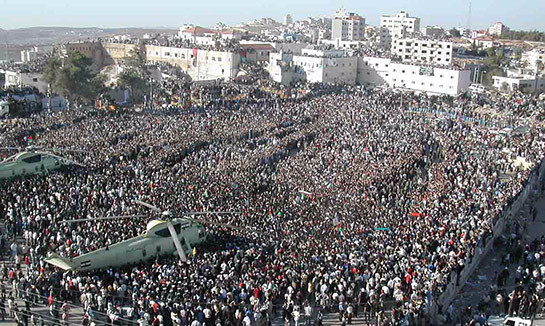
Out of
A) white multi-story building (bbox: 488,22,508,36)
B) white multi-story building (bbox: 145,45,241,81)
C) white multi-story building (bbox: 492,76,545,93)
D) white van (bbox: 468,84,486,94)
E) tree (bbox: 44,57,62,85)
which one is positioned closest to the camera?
tree (bbox: 44,57,62,85)

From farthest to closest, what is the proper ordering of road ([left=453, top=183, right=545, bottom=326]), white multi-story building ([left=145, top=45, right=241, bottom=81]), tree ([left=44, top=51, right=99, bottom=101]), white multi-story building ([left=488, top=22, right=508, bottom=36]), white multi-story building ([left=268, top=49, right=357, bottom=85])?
1. white multi-story building ([left=488, top=22, right=508, bottom=36])
2. white multi-story building ([left=145, top=45, right=241, bottom=81])
3. white multi-story building ([left=268, top=49, right=357, bottom=85])
4. tree ([left=44, top=51, right=99, bottom=101])
5. road ([left=453, top=183, right=545, bottom=326])

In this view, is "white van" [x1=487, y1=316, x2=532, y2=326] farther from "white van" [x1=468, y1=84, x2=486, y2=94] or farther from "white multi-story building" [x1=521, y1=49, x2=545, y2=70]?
"white multi-story building" [x1=521, y1=49, x2=545, y2=70]

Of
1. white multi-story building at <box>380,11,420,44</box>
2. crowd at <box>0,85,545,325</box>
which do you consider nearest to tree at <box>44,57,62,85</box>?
crowd at <box>0,85,545,325</box>

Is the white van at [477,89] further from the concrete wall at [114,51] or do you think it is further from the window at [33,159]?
the concrete wall at [114,51]

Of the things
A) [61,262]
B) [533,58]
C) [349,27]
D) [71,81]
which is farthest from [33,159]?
[349,27]

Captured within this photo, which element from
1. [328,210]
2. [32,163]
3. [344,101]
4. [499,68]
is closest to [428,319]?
[328,210]

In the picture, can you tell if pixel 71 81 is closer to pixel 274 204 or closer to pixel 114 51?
pixel 274 204
